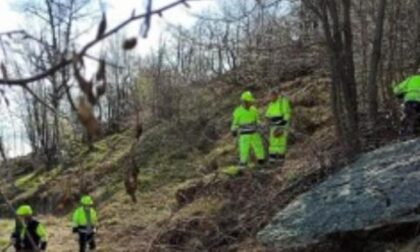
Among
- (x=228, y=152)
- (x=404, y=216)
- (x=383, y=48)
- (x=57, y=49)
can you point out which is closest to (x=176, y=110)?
(x=228, y=152)

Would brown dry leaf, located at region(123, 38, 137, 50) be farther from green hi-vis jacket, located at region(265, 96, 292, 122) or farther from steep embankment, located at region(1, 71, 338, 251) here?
green hi-vis jacket, located at region(265, 96, 292, 122)

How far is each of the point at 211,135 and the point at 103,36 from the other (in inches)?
1121

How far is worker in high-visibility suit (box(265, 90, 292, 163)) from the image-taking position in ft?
58.3

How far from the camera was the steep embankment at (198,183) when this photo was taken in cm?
A: 1505

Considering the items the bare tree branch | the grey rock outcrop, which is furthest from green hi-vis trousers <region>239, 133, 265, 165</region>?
the bare tree branch

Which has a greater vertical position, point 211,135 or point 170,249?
point 211,135

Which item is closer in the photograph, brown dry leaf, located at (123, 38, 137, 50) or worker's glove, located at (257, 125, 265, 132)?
brown dry leaf, located at (123, 38, 137, 50)

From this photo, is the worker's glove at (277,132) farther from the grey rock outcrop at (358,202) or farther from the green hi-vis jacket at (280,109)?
the grey rock outcrop at (358,202)

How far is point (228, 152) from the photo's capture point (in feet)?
85.3

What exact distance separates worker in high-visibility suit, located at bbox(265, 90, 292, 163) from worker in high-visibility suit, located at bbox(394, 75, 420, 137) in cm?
336

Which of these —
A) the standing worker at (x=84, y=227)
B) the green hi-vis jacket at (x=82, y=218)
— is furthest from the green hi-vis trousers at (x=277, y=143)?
the green hi-vis jacket at (x=82, y=218)

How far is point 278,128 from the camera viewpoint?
17.9m

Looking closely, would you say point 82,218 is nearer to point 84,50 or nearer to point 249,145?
point 249,145

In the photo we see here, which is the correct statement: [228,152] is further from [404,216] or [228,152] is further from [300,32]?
[404,216]
